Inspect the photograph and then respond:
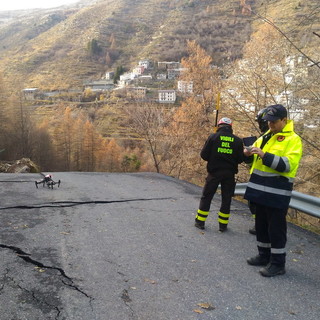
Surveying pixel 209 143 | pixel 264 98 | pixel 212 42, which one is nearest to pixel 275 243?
pixel 209 143

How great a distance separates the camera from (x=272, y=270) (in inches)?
148

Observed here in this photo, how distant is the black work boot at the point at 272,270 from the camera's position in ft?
12.3

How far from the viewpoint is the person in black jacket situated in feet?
17.3

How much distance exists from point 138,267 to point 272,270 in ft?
5.30

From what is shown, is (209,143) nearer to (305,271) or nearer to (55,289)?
A: (305,271)

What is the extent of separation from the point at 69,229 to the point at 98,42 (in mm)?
163840

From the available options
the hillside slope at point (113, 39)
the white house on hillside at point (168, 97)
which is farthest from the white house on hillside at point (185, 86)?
the hillside slope at point (113, 39)

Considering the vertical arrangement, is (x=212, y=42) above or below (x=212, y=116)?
above

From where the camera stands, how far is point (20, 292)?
3.10m

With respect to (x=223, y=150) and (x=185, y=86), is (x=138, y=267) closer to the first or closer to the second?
(x=223, y=150)

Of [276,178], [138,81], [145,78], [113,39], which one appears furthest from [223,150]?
[113,39]

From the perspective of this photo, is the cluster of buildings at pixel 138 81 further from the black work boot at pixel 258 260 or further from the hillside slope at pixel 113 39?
the black work boot at pixel 258 260

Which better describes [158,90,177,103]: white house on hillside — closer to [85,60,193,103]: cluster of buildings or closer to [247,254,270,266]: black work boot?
[85,60,193,103]: cluster of buildings

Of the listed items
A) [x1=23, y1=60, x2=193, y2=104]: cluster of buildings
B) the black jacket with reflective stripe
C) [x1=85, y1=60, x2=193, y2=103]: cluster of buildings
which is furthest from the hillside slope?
the black jacket with reflective stripe
